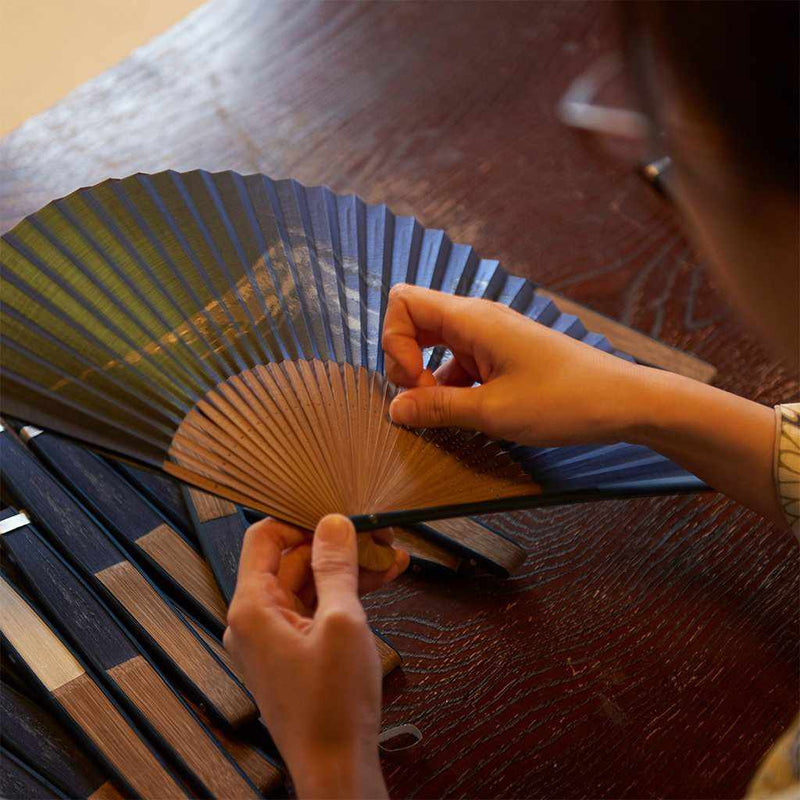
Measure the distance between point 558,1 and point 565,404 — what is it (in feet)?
3.00

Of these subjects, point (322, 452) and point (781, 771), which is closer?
point (781, 771)

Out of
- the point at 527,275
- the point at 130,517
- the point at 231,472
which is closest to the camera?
the point at 231,472

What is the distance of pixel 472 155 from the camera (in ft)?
4.05

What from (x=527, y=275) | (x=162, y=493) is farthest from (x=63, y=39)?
(x=162, y=493)

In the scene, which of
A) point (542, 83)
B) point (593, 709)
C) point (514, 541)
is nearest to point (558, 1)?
point (542, 83)

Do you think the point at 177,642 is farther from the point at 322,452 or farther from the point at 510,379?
the point at 510,379

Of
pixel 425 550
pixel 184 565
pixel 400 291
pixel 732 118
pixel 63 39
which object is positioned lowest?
pixel 425 550

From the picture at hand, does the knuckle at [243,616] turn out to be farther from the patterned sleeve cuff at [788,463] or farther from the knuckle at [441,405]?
the patterned sleeve cuff at [788,463]

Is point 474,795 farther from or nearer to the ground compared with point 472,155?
nearer to the ground

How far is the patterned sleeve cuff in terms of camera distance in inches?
31.8

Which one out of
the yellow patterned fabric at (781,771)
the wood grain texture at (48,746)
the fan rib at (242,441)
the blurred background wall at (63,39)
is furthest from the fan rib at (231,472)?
the blurred background wall at (63,39)

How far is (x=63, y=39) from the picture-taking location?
2.11 m

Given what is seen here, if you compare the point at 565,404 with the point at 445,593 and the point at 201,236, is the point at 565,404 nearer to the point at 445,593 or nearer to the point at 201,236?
the point at 445,593

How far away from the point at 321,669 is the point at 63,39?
1.91 meters
